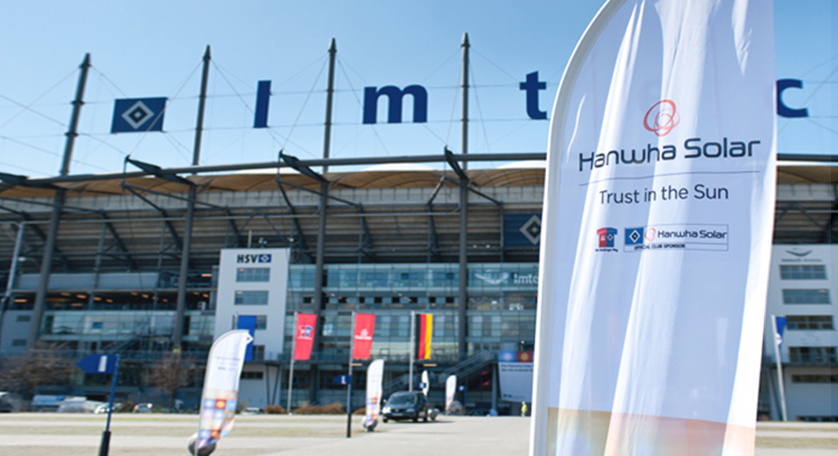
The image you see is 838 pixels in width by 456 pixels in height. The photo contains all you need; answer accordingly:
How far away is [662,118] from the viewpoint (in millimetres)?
3789

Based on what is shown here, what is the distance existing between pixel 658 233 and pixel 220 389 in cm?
1068

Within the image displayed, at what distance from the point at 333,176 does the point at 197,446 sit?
48737 mm

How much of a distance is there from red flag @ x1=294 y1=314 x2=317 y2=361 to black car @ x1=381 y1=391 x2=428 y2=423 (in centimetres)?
1522

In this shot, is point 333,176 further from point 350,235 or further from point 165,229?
point 165,229

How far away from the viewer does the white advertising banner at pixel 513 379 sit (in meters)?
50.5

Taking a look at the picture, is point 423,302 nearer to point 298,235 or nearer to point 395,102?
point 298,235

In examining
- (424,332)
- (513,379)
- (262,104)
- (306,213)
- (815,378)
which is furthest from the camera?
(306,213)

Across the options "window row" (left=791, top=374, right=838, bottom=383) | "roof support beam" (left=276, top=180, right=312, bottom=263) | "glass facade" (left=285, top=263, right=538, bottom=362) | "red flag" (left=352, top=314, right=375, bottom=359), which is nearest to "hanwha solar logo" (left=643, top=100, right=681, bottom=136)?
"red flag" (left=352, top=314, right=375, bottom=359)

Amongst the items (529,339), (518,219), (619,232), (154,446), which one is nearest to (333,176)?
(518,219)

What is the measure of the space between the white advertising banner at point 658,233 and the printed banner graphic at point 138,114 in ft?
180

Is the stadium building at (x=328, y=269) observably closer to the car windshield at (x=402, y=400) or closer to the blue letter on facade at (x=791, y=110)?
the blue letter on facade at (x=791, y=110)

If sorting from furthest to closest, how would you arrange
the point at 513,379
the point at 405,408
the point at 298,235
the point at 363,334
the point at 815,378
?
the point at 298,235 < the point at 815,378 < the point at 513,379 < the point at 363,334 < the point at 405,408

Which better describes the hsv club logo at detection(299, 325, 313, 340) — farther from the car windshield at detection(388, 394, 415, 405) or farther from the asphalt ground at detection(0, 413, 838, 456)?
the asphalt ground at detection(0, 413, 838, 456)

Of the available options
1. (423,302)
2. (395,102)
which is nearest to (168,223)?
(423,302)
